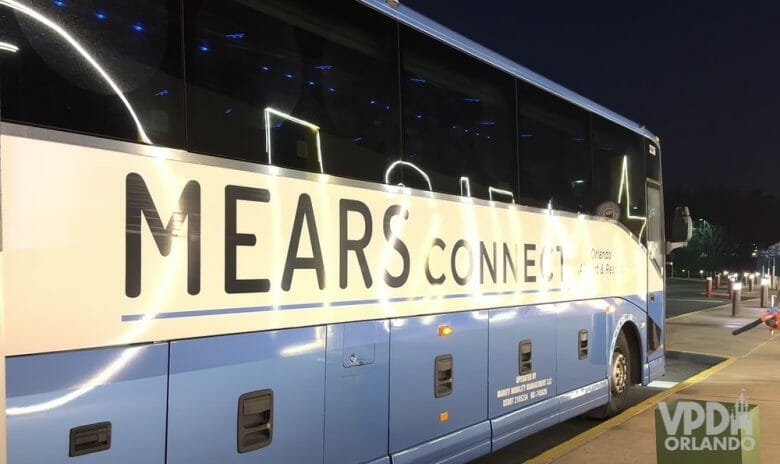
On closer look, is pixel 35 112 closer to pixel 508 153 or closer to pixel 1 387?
pixel 1 387

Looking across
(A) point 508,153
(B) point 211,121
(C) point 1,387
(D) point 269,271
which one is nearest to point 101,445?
(C) point 1,387

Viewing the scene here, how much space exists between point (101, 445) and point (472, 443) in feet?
10.6

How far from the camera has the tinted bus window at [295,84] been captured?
11.4 feet

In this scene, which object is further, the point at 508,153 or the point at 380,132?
the point at 508,153

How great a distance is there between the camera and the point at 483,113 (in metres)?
5.72

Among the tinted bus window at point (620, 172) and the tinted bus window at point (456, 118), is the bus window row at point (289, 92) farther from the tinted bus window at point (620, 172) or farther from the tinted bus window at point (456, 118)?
the tinted bus window at point (620, 172)

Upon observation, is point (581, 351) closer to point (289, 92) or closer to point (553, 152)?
point (553, 152)

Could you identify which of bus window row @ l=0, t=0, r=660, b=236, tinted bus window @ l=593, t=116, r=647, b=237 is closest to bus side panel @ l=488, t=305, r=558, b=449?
bus window row @ l=0, t=0, r=660, b=236

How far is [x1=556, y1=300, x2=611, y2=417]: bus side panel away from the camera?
6.74 m

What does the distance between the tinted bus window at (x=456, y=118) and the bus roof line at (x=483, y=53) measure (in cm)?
7

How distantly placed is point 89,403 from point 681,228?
8651 millimetres

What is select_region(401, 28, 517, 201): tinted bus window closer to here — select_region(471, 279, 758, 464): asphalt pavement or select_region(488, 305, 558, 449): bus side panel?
select_region(488, 305, 558, 449): bus side panel

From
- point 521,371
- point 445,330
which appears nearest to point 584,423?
point 521,371

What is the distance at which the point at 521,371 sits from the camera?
236 inches
